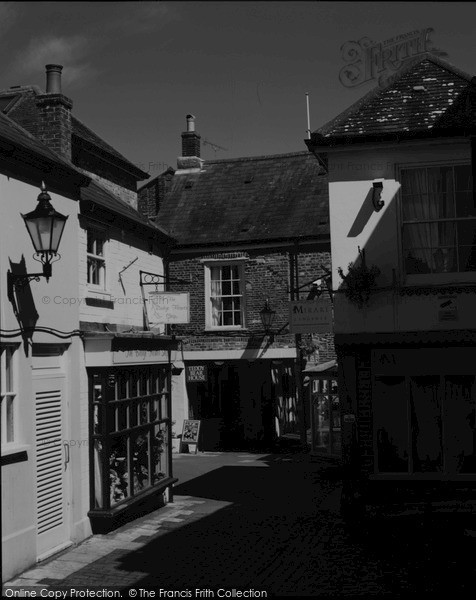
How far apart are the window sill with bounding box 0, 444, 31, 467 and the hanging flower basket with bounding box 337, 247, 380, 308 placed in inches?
211

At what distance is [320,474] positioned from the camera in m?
19.6

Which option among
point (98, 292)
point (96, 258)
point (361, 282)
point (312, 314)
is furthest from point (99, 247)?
point (361, 282)

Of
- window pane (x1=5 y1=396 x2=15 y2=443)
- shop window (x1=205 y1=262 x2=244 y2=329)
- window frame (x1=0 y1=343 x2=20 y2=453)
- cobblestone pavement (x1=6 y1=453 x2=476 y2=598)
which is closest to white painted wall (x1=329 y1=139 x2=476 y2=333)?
cobblestone pavement (x1=6 y1=453 x2=476 y2=598)

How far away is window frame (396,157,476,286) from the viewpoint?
39.6 feet

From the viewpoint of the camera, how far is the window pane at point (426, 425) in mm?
12172

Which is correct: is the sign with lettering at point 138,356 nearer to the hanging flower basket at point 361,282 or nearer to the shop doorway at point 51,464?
the shop doorway at point 51,464

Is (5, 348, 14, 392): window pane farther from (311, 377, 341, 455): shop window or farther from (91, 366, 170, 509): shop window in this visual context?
(311, 377, 341, 455): shop window

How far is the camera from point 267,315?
23.3 metres

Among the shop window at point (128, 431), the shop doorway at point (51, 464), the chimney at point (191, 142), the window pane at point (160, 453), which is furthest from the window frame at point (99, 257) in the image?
the chimney at point (191, 142)

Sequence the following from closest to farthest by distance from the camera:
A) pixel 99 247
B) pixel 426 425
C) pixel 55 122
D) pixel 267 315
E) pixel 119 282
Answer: pixel 426 425
pixel 55 122
pixel 99 247
pixel 119 282
pixel 267 315

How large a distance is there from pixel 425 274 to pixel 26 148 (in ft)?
20.6

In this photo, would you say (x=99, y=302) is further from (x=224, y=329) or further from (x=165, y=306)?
(x=224, y=329)

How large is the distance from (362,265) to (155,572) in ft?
18.1

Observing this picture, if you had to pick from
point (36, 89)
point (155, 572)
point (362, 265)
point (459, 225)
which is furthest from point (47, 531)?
point (36, 89)
